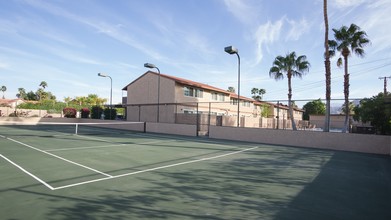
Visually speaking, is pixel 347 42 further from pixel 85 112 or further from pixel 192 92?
pixel 85 112

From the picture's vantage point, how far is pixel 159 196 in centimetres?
603

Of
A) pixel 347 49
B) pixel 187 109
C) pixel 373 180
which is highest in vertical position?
pixel 347 49

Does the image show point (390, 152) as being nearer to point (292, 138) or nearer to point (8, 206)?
point (292, 138)

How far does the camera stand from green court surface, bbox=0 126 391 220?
5113mm

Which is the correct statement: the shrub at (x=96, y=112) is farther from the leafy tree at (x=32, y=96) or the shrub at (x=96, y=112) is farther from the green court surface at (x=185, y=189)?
the leafy tree at (x=32, y=96)

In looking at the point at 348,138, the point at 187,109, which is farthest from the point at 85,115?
the point at 348,138

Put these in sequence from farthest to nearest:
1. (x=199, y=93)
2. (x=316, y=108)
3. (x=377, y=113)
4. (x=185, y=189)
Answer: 1. (x=316, y=108)
2. (x=199, y=93)
3. (x=377, y=113)
4. (x=185, y=189)

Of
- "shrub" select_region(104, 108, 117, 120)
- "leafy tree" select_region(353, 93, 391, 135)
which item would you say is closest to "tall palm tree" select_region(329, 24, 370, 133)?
"leafy tree" select_region(353, 93, 391, 135)

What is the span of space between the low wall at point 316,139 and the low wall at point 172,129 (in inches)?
148

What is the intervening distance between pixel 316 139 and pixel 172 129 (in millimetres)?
14168

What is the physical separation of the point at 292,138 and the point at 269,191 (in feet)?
42.0

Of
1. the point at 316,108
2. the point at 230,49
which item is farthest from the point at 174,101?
the point at 316,108

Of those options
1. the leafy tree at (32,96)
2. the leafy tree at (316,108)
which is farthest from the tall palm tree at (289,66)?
the leafy tree at (32,96)

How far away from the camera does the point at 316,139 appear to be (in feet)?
57.2
